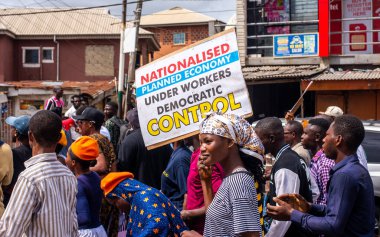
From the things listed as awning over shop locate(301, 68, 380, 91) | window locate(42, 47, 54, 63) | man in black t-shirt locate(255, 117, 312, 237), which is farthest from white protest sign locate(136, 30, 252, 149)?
window locate(42, 47, 54, 63)

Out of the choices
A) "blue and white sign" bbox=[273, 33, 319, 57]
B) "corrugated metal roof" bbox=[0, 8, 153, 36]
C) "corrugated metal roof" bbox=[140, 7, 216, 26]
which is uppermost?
"corrugated metal roof" bbox=[140, 7, 216, 26]

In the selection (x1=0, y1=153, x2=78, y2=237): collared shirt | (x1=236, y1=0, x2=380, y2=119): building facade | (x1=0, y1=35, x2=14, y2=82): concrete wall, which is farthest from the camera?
(x1=0, y1=35, x2=14, y2=82): concrete wall

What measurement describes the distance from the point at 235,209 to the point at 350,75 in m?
15.5

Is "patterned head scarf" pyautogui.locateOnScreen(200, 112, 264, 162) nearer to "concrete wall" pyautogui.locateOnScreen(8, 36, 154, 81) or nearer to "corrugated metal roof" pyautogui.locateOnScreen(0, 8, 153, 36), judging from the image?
"corrugated metal roof" pyautogui.locateOnScreen(0, 8, 153, 36)

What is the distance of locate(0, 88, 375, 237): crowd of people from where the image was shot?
12.6 ft

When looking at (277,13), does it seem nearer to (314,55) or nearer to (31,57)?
(314,55)

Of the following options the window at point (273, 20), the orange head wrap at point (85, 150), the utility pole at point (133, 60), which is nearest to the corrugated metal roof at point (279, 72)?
the window at point (273, 20)

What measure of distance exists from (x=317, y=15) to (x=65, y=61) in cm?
2132

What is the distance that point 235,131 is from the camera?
400 cm

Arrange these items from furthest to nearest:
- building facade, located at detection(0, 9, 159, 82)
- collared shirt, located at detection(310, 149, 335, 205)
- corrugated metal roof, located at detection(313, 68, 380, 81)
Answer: building facade, located at detection(0, 9, 159, 82), corrugated metal roof, located at detection(313, 68, 380, 81), collared shirt, located at detection(310, 149, 335, 205)

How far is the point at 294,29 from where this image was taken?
21.5m

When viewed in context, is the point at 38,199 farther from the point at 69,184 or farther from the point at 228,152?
the point at 228,152

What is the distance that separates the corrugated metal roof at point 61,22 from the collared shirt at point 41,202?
34.5 m

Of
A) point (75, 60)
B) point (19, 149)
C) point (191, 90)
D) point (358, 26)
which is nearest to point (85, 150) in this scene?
point (19, 149)
